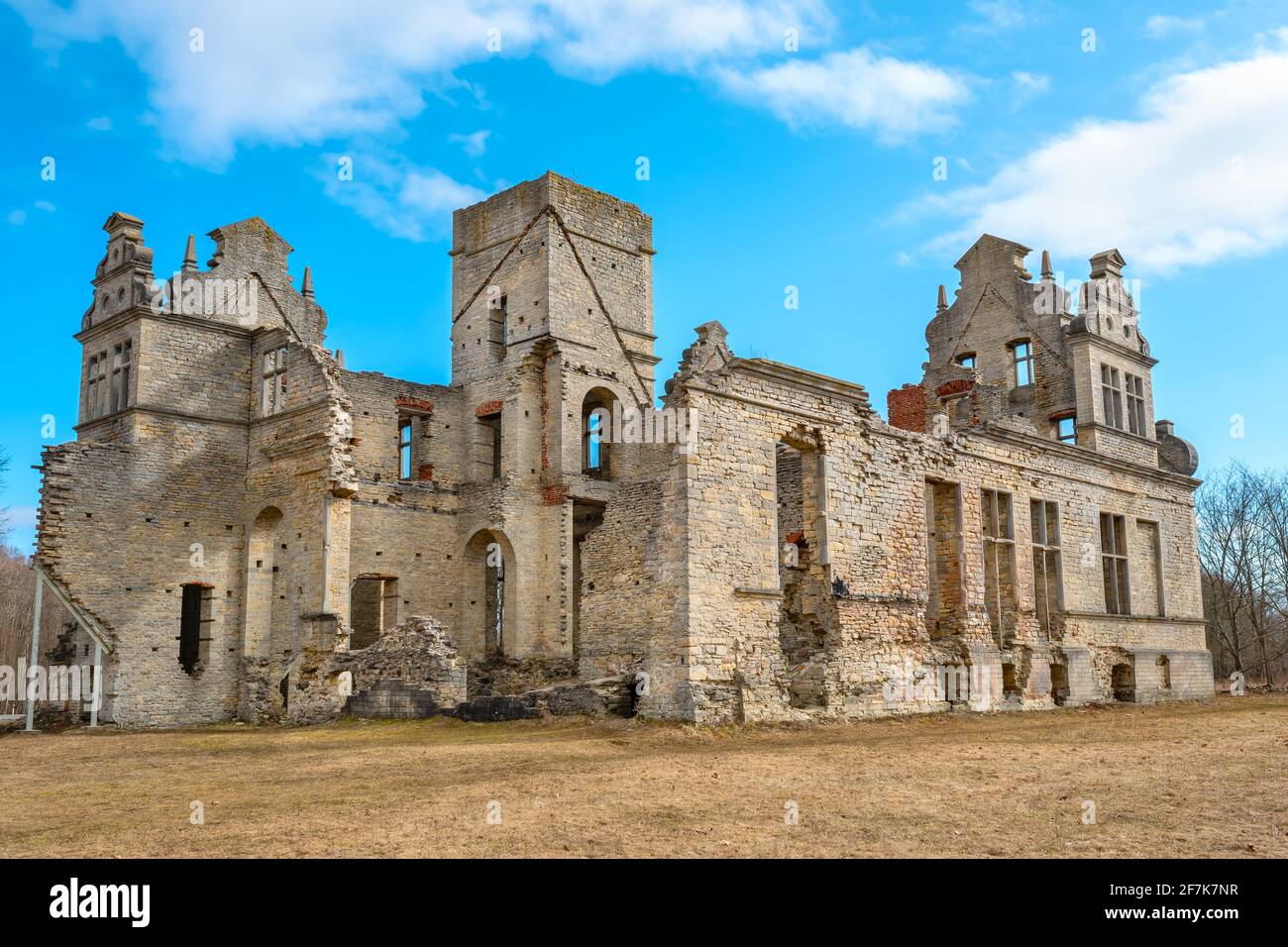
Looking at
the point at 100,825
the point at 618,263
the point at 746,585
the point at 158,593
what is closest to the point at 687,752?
the point at 746,585

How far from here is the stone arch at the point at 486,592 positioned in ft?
91.7

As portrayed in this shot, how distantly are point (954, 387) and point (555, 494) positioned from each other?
1195cm

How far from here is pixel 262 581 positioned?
85.5 feet

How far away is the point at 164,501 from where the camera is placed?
25.2 m

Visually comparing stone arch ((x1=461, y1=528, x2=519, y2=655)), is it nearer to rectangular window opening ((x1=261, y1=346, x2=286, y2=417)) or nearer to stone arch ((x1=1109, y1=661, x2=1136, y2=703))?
rectangular window opening ((x1=261, y1=346, x2=286, y2=417))

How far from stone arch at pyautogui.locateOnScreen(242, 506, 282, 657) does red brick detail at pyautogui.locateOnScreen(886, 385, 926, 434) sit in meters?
15.8

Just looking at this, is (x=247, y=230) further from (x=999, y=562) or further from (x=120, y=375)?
(x=999, y=562)

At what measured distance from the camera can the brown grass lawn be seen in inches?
324

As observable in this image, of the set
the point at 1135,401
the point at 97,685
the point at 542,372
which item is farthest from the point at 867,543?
the point at 97,685

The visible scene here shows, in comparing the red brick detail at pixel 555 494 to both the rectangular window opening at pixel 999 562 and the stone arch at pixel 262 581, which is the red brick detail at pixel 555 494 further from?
the rectangular window opening at pixel 999 562

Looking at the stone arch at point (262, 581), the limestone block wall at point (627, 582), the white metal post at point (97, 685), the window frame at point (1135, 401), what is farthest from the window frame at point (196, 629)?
the window frame at point (1135, 401)

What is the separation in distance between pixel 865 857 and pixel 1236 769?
6.70 m

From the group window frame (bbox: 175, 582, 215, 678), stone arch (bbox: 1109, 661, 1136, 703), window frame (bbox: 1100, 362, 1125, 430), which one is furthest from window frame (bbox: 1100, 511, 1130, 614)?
window frame (bbox: 175, 582, 215, 678)

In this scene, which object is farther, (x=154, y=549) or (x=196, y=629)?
(x=196, y=629)
